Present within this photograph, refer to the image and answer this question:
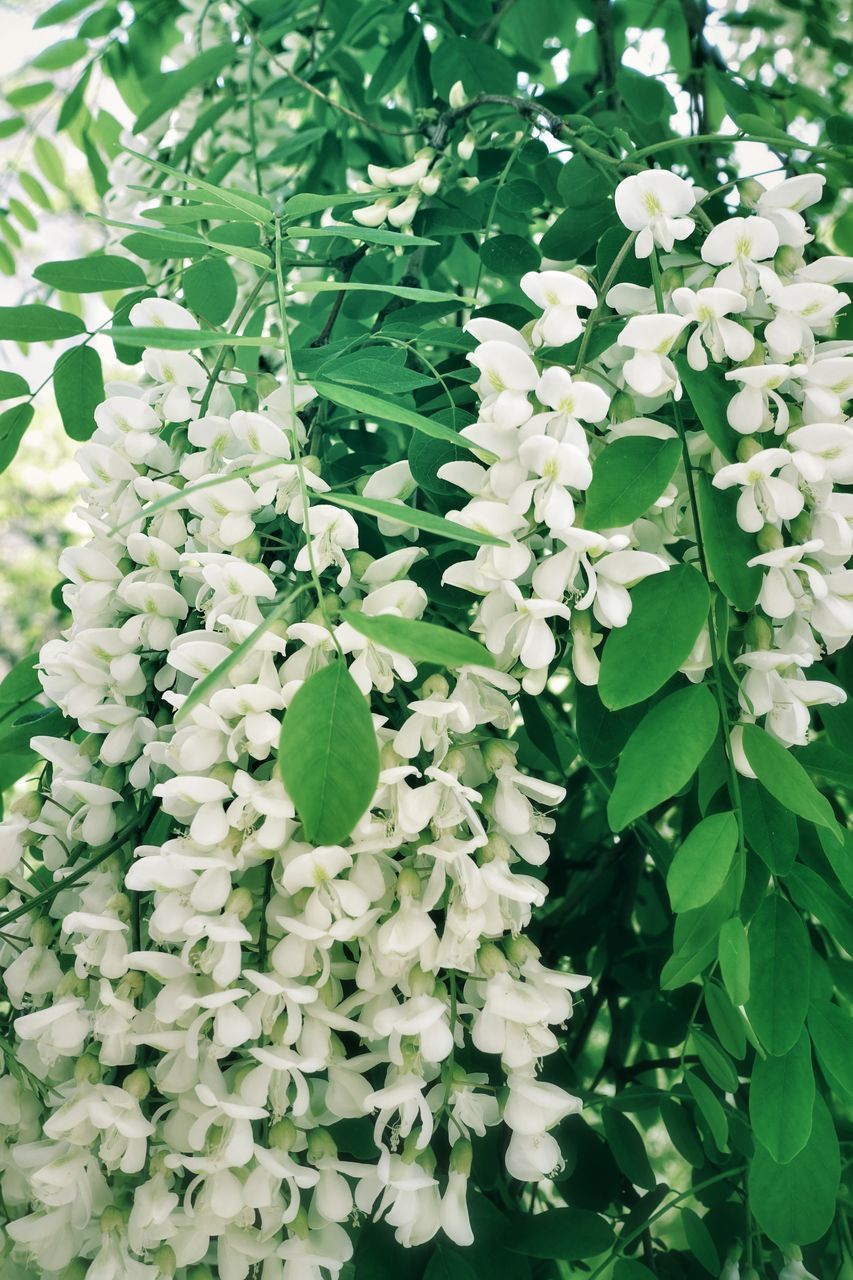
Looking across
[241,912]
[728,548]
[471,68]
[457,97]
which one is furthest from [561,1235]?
[471,68]

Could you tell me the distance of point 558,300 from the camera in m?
0.53

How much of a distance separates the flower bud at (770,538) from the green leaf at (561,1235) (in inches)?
16.2

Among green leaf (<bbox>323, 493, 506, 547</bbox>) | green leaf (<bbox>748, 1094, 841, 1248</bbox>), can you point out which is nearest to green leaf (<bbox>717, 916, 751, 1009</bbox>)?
green leaf (<bbox>748, 1094, 841, 1248</bbox>)

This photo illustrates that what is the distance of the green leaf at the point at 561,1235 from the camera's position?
632 millimetres

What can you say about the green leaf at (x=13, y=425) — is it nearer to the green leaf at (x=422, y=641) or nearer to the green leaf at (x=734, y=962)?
the green leaf at (x=422, y=641)

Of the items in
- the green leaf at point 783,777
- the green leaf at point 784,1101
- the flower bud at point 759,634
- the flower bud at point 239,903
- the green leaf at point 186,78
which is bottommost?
the green leaf at point 784,1101

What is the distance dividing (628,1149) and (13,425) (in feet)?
2.05

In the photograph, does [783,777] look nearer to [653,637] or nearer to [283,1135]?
[653,637]

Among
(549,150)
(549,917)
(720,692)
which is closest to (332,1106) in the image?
(720,692)

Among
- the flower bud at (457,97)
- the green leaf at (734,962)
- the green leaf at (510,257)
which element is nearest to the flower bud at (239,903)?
the green leaf at (734,962)

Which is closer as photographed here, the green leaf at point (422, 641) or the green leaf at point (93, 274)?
the green leaf at point (422, 641)

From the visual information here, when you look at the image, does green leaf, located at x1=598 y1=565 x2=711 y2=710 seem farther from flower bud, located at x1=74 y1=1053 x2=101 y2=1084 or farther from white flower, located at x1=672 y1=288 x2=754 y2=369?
flower bud, located at x1=74 y1=1053 x2=101 y2=1084

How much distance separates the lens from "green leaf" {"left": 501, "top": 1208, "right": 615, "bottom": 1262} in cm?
63

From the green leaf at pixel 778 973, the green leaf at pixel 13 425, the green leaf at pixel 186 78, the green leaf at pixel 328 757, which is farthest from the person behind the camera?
the green leaf at pixel 186 78
